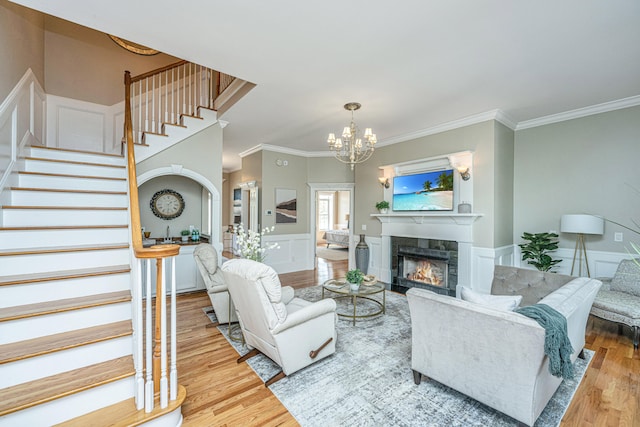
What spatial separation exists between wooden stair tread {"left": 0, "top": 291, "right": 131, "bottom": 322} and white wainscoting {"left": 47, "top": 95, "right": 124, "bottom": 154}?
11.4 ft

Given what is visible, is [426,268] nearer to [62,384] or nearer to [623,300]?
[623,300]

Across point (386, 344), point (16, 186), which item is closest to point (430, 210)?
point (386, 344)

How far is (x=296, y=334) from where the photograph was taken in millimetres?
2314

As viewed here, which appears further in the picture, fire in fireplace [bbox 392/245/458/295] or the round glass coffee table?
fire in fireplace [bbox 392/245/458/295]

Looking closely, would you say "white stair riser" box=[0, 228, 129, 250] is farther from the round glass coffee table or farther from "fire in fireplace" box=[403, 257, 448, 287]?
"fire in fireplace" box=[403, 257, 448, 287]

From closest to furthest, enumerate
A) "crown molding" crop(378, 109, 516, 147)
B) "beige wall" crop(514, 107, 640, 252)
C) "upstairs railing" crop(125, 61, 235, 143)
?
"beige wall" crop(514, 107, 640, 252), "crown molding" crop(378, 109, 516, 147), "upstairs railing" crop(125, 61, 235, 143)

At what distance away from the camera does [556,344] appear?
156cm

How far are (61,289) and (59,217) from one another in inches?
37.3

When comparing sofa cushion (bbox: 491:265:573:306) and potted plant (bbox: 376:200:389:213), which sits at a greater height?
potted plant (bbox: 376:200:389:213)

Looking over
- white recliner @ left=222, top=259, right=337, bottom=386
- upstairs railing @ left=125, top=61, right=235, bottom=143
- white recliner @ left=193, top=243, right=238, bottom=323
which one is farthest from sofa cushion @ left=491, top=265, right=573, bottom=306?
upstairs railing @ left=125, top=61, right=235, bottom=143

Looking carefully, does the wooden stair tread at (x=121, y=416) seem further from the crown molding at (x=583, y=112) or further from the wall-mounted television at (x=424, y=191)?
the crown molding at (x=583, y=112)

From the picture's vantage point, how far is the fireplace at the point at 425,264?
15.2 feet

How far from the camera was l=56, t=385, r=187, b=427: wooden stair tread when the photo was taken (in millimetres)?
1550

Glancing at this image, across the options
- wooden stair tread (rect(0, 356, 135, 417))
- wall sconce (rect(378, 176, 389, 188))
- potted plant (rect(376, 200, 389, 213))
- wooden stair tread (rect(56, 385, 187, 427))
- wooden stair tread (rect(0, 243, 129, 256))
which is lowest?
wooden stair tread (rect(56, 385, 187, 427))
